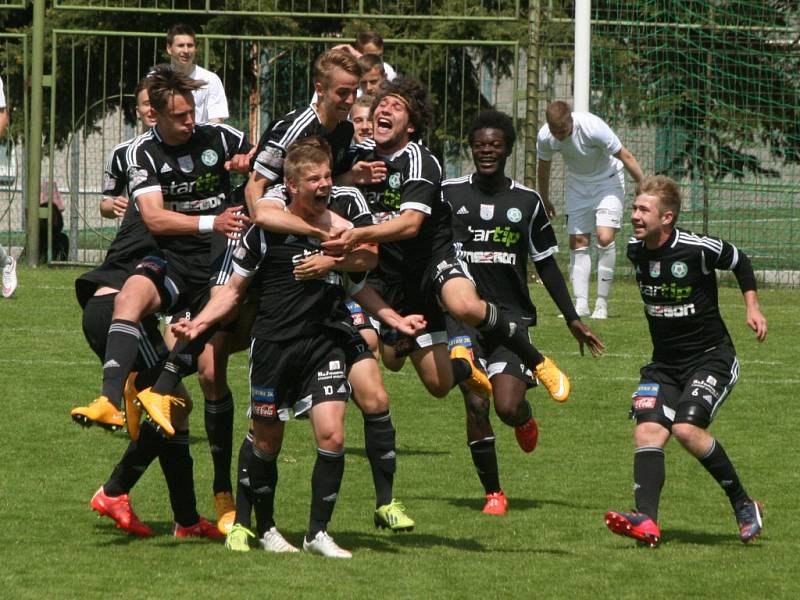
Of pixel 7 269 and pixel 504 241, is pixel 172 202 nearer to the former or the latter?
pixel 504 241

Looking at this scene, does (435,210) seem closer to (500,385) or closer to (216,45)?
(500,385)

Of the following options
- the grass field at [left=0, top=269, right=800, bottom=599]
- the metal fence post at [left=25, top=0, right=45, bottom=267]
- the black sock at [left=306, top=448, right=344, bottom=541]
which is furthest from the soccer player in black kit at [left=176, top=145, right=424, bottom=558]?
the metal fence post at [left=25, top=0, right=45, bottom=267]

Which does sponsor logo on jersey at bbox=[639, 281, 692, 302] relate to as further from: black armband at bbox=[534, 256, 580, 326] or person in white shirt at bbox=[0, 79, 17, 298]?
person in white shirt at bbox=[0, 79, 17, 298]

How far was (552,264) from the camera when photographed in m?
8.42

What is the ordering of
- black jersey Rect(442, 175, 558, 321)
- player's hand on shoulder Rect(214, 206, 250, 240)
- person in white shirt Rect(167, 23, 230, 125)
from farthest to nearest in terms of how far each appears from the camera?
person in white shirt Rect(167, 23, 230, 125) → black jersey Rect(442, 175, 558, 321) → player's hand on shoulder Rect(214, 206, 250, 240)

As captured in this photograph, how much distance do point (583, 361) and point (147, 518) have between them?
5.91m

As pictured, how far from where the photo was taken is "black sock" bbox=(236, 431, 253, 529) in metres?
6.86

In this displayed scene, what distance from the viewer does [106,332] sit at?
7.87 m

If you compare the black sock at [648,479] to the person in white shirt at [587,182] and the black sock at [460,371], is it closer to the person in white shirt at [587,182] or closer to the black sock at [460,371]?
the black sock at [460,371]

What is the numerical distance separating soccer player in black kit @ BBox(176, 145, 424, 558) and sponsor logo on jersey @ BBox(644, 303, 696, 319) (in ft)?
4.97

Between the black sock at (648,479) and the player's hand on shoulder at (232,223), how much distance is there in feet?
6.88

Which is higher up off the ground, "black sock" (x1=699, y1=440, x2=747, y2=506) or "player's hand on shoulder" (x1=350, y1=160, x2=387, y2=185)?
"player's hand on shoulder" (x1=350, y1=160, x2=387, y2=185)

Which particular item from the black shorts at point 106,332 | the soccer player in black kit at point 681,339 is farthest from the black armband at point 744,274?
the black shorts at point 106,332

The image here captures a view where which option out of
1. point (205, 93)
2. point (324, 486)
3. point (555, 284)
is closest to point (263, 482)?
point (324, 486)
